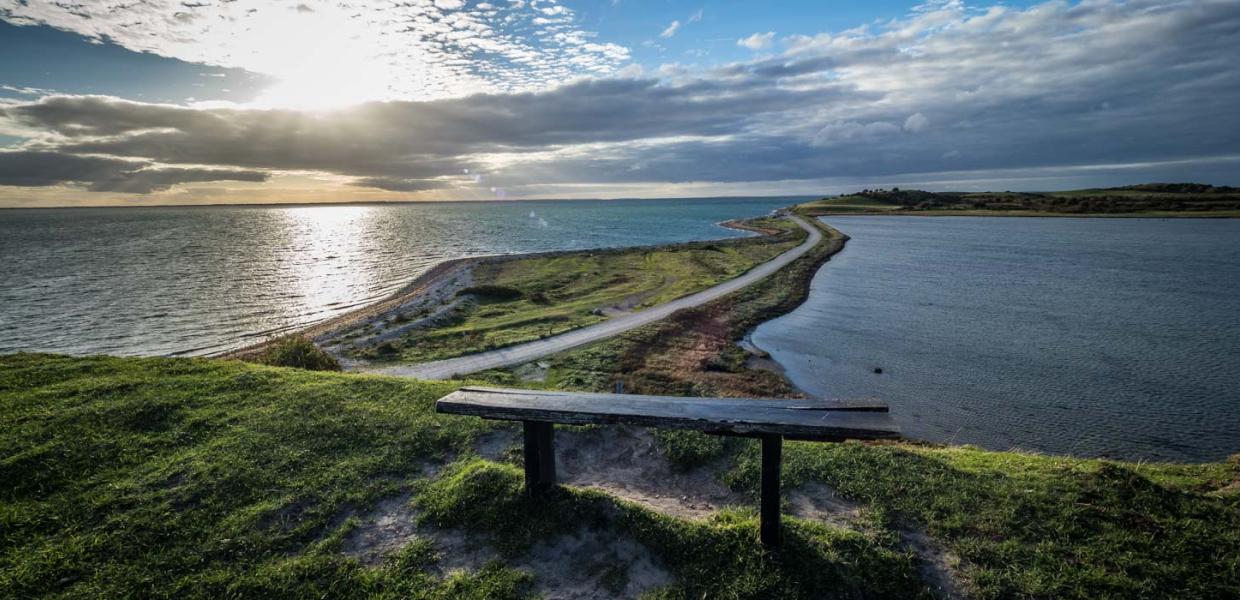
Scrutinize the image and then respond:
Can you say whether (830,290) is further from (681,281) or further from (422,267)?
(422,267)

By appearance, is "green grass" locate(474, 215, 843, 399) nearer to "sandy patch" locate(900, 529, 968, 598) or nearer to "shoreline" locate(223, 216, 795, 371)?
"sandy patch" locate(900, 529, 968, 598)

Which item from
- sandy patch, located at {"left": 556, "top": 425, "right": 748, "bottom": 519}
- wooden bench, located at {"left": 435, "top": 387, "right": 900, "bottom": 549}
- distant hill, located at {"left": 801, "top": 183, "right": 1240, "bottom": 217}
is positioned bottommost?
sandy patch, located at {"left": 556, "top": 425, "right": 748, "bottom": 519}

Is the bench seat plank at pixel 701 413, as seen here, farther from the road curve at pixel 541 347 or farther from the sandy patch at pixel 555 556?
the road curve at pixel 541 347

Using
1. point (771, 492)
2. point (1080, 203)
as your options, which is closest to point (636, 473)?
point (771, 492)

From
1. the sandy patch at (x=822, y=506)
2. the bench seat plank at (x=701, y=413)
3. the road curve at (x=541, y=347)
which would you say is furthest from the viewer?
the road curve at (x=541, y=347)

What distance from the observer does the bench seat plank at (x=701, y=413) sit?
6.30 meters

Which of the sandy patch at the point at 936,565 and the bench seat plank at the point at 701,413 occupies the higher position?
the bench seat plank at the point at 701,413

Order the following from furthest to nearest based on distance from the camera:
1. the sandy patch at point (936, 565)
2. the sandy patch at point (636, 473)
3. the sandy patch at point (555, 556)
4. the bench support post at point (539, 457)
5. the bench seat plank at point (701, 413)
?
1. the sandy patch at point (636, 473)
2. the bench support post at point (539, 457)
3. the sandy patch at point (555, 556)
4. the sandy patch at point (936, 565)
5. the bench seat plank at point (701, 413)

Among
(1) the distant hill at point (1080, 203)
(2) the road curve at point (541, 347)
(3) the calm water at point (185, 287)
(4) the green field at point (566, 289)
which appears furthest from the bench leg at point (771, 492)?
(1) the distant hill at point (1080, 203)

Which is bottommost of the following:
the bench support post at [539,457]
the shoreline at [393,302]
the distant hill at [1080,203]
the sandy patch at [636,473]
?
the shoreline at [393,302]

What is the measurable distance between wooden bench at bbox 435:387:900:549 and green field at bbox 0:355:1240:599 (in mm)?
694

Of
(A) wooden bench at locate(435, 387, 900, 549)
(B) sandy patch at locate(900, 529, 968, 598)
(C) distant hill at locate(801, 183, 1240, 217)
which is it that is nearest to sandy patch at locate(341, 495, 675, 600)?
(A) wooden bench at locate(435, 387, 900, 549)

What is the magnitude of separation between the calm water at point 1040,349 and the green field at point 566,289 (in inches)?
436

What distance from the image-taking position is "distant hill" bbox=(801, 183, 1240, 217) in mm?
123875
